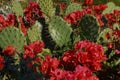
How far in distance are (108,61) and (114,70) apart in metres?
0.24

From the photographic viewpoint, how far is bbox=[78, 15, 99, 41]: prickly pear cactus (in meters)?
5.15

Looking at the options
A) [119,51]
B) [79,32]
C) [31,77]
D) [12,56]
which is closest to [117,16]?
[79,32]

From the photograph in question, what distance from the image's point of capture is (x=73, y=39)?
548 centimetres

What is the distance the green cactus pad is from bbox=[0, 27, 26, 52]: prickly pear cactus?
404mm

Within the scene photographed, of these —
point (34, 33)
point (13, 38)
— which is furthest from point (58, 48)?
point (13, 38)

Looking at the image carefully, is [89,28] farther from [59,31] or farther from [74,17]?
[74,17]

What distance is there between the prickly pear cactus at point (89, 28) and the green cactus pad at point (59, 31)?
0.71 feet

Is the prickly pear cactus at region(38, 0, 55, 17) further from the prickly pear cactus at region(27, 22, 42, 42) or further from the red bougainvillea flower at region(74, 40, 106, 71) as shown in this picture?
the red bougainvillea flower at region(74, 40, 106, 71)

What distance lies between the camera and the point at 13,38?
5.40 metres

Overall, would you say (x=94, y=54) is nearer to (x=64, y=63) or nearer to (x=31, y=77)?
(x=64, y=63)

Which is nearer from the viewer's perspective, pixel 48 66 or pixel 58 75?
pixel 58 75

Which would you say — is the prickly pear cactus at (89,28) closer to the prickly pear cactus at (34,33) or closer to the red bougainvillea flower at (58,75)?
the prickly pear cactus at (34,33)

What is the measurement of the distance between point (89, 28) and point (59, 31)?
1.32ft

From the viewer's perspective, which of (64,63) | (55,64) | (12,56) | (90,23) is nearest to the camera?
(55,64)
